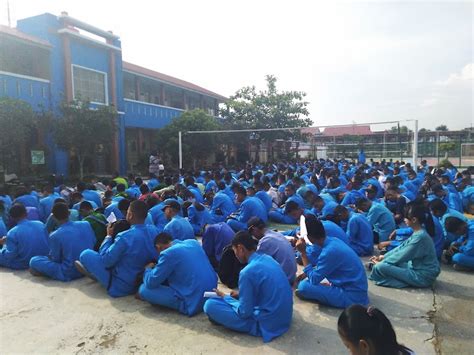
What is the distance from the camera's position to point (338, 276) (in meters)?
4.34

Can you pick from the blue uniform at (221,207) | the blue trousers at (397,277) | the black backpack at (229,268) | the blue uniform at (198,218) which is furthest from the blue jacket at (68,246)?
the blue trousers at (397,277)

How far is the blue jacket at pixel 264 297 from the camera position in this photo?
11.7 ft

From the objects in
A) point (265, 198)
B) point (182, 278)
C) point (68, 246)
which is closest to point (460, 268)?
point (182, 278)

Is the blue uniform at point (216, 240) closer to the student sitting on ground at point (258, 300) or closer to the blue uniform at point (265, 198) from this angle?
the student sitting on ground at point (258, 300)

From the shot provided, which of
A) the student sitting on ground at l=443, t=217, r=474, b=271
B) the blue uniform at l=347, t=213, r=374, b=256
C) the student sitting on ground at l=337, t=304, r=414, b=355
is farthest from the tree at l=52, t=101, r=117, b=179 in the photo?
the student sitting on ground at l=337, t=304, r=414, b=355

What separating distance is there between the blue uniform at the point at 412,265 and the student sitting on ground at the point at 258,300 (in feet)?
6.46

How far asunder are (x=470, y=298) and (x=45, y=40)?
757 inches

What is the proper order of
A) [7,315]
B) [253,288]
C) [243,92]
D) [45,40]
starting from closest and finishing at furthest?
[253,288], [7,315], [45,40], [243,92]

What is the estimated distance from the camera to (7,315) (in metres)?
4.41

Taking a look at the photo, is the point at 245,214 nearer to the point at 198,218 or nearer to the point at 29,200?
the point at 198,218

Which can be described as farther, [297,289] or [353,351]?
[297,289]

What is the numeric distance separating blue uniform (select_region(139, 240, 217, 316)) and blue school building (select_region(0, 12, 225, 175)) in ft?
46.4

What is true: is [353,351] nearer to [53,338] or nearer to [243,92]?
[53,338]

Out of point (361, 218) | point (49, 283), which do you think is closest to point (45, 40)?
point (49, 283)
